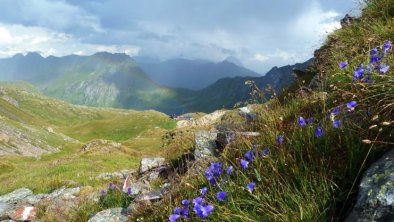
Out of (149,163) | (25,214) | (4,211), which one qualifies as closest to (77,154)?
(4,211)

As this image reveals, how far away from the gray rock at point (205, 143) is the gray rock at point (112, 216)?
6.63 ft

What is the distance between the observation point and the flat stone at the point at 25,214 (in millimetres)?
13078

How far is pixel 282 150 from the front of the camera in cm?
478

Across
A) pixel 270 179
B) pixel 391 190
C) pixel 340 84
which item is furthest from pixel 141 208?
pixel 391 190

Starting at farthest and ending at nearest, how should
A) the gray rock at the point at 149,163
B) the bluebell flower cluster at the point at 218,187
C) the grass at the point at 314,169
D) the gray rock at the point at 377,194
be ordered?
the gray rock at the point at 149,163
the bluebell flower cluster at the point at 218,187
the grass at the point at 314,169
the gray rock at the point at 377,194

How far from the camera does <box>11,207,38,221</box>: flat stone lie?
42.9ft

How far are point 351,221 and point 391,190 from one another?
1.42 ft

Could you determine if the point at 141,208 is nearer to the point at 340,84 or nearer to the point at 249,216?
the point at 249,216

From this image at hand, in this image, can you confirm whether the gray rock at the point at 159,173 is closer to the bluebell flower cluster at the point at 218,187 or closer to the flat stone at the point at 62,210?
the flat stone at the point at 62,210

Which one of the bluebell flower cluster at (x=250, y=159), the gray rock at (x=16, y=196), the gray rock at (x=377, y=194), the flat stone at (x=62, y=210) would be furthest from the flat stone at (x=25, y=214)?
the gray rock at (x=377, y=194)

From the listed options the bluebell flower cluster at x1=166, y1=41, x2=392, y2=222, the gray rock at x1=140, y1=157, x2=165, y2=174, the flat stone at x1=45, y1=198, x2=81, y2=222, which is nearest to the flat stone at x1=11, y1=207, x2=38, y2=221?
the flat stone at x1=45, y1=198, x2=81, y2=222

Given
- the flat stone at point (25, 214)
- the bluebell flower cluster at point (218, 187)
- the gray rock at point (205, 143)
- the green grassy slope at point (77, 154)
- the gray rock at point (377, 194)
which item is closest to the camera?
the gray rock at point (377, 194)

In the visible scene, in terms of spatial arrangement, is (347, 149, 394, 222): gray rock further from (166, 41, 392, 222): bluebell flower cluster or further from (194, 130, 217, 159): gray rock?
(194, 130, 217, 159): gray rock

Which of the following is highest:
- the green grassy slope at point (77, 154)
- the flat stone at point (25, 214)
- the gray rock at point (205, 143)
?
the gray rock at point (205, 143)
